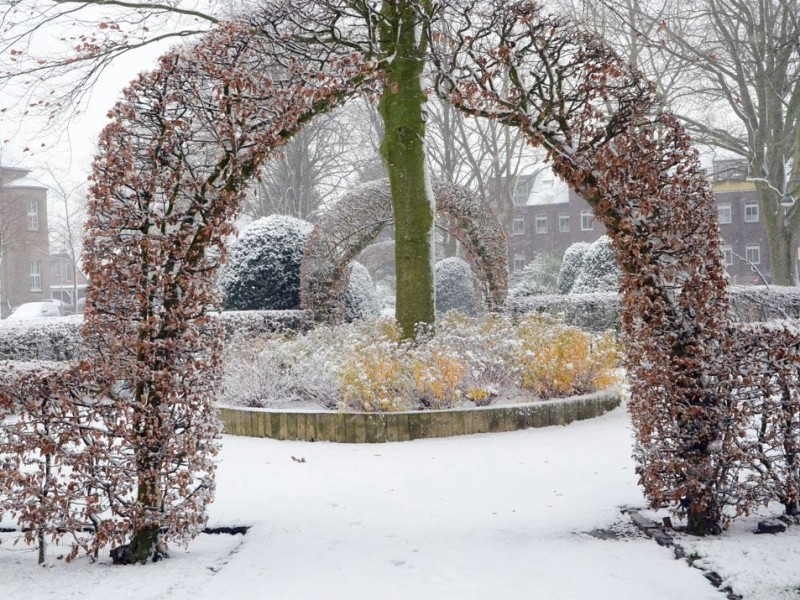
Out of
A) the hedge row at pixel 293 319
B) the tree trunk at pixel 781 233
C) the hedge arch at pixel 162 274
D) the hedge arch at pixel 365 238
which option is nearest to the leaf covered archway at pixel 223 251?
the hedge arch at pixel 162 274

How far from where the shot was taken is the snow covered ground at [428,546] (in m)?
3.33

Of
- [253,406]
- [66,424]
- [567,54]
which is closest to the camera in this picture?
[66,424]

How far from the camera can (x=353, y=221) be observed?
1178cm

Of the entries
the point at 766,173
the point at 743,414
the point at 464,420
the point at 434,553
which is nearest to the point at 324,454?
the point at 464,420

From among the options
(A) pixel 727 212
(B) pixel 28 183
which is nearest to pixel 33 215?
(B) pixel 28 183

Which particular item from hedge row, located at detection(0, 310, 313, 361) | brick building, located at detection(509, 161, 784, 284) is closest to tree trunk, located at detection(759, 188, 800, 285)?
hedge row, located at detection(0, 310, 313, 361)

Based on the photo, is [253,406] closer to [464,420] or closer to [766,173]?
[464,420]

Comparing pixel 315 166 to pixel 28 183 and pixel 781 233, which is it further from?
pixel 28 183

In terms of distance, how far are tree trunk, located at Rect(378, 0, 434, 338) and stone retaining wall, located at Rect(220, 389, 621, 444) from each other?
1.99 m

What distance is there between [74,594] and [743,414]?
11.3ft

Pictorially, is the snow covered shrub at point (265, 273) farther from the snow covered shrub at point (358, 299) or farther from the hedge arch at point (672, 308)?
the hedge arch at point (672, 308)

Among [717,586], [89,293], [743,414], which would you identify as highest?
[89,293]

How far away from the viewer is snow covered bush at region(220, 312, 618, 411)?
7105 millimetres

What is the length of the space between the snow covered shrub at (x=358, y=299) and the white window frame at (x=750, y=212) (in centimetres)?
3466
